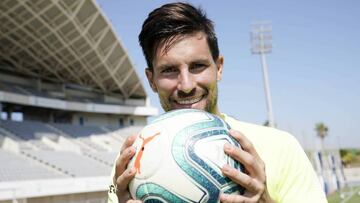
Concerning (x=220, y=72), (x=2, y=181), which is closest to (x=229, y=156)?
(x=220, y=72)

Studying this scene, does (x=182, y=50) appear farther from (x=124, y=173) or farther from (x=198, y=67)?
(x=124, y=173)

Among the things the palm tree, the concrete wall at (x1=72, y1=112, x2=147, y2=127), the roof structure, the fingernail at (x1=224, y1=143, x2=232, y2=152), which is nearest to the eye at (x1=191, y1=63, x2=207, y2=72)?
the fingernail at (x1=224, y1=143, x2=232, y2=152)

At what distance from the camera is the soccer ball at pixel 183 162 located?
187 centimetres

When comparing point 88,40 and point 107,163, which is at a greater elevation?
point 88,40

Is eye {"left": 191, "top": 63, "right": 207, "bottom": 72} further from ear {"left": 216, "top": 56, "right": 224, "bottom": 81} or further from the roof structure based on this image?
the roof structure

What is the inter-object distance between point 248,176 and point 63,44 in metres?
30.2

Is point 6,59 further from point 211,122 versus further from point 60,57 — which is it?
point 211,122

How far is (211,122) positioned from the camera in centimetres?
206

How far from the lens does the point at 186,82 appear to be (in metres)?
2.05

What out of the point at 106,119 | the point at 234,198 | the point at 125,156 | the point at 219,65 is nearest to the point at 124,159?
the point at 125,156

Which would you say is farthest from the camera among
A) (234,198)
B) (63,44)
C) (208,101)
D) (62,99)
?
(62,99)

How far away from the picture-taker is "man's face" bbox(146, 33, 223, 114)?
205cm

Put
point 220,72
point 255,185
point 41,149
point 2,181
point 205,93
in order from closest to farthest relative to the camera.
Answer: point 255,185
point 205,93
point 220,72
point 2,181
point 41,149

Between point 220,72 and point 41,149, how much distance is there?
89.8 feet
